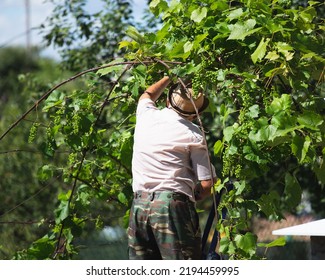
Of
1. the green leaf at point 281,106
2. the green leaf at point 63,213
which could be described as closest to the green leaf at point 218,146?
the green leaf at point 281,106

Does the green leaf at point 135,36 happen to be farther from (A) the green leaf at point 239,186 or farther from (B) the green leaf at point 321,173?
(B) the green leaf at point 321,173

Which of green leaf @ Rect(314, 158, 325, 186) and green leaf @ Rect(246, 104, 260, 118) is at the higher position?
green leaf @ Rect(246, 104, 260, 118)

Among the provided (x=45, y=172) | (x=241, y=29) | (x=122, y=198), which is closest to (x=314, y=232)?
(x=241, y=29)

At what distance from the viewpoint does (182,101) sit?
15.6ft

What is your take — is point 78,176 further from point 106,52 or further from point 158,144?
point 106,52

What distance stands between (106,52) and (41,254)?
3681 millimetres

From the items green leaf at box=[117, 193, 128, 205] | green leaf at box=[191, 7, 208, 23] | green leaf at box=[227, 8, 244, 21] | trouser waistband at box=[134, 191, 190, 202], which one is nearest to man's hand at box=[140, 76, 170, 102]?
green leaf at box=[191, 7, 208, 23]

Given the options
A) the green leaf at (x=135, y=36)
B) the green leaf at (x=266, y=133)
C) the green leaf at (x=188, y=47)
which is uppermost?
the green leaf at (x=135, y=36)

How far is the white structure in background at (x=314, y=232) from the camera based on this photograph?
4.62m

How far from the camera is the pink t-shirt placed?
462 cm

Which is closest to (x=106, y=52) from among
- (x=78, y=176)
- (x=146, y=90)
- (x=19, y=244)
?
(x=19, y=244)

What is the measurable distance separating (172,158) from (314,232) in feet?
2.37

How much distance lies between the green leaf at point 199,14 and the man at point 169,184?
345 mm

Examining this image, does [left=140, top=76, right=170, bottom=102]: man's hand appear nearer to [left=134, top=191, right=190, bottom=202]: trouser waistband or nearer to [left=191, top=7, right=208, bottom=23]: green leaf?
[left=191, top=7, right=208, bottom=23]: green leaf
